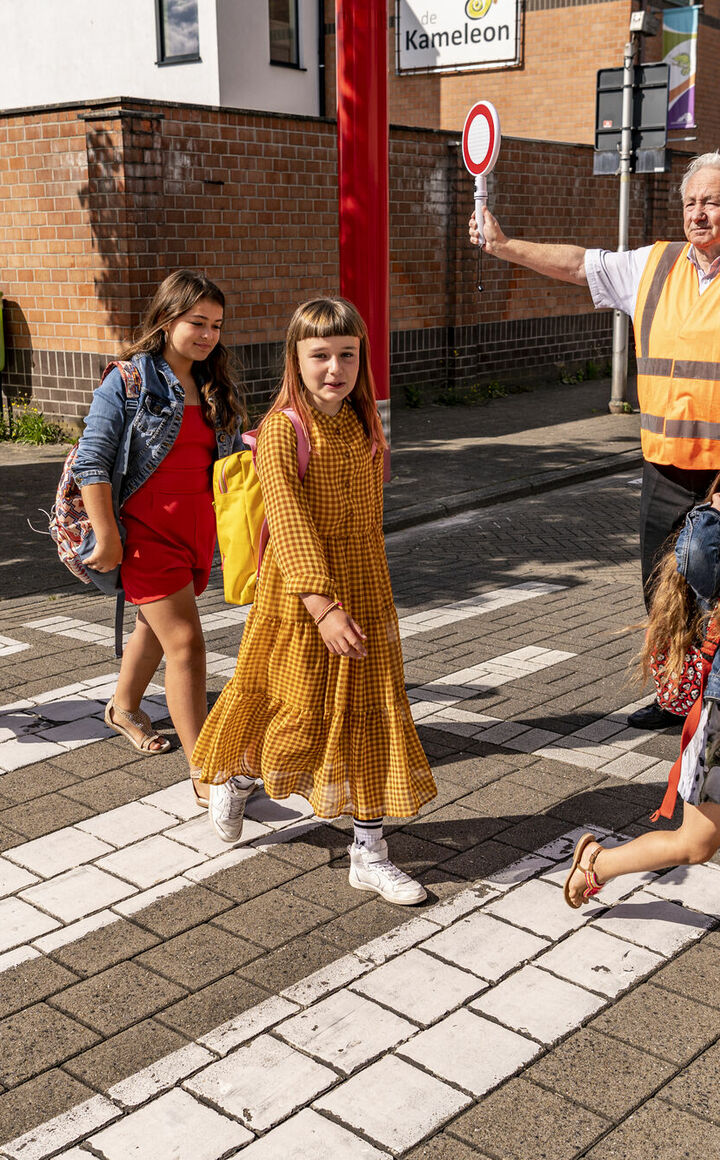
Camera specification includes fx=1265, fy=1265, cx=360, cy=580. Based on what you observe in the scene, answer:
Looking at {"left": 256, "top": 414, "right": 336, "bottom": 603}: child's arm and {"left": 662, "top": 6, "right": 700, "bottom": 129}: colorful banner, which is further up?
{"left": 662, "top": 6, "right": 700, "bottom": 129}: colorful banner

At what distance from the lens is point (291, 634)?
3854 millimetres

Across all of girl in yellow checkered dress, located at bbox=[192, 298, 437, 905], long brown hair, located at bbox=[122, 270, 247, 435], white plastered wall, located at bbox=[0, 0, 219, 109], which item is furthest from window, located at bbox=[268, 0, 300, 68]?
girl in yellow checkered dress, located at bbox=[192, 298, 437, 905]

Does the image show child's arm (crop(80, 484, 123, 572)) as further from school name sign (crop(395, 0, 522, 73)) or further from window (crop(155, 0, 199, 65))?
window (crop(155, 0, 199, 65))

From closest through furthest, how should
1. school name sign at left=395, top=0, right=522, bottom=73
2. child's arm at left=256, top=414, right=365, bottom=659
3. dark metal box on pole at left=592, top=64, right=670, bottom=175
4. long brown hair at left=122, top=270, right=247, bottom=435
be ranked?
child's arm at left=256, top=414, right=365, bottom=659
long brown hair at left=122, top=270, right=247, bottom=435
school name sign at left=395, top=0, right=522, bottom=73
dark metal box on pole at left=592, top=64, right=670, bottom=175

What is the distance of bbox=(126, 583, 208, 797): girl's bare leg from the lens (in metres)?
4.56

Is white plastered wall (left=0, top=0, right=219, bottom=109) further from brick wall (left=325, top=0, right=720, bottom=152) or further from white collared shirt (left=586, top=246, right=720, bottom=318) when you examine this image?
white collared shirt (left=586, top=246, right=720, bottom=318)

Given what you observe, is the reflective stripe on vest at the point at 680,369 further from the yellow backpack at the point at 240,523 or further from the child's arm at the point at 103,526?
the child's arm at the point at 103,526

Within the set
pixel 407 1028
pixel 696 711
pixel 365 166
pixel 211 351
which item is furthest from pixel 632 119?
pixel 407 1028

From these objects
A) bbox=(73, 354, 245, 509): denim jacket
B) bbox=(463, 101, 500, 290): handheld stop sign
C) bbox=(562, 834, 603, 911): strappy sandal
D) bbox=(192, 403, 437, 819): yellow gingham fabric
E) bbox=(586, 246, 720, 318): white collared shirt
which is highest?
bbox=(463, 101, 500, 290): handheld stop sign

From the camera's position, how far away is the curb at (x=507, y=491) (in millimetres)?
9680

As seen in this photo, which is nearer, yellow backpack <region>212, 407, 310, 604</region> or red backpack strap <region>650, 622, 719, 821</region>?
red backpack strap <region>650, 622, 719, 821</region>

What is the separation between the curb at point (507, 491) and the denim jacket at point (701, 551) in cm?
608

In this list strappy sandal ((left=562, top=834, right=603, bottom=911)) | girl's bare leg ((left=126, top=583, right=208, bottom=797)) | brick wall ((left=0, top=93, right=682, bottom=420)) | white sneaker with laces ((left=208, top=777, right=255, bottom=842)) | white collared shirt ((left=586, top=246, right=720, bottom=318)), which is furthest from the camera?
brick wall ((left=0, top=93, right=682, bottom=420))

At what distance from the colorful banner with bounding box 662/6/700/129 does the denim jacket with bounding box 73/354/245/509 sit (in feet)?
66.4
